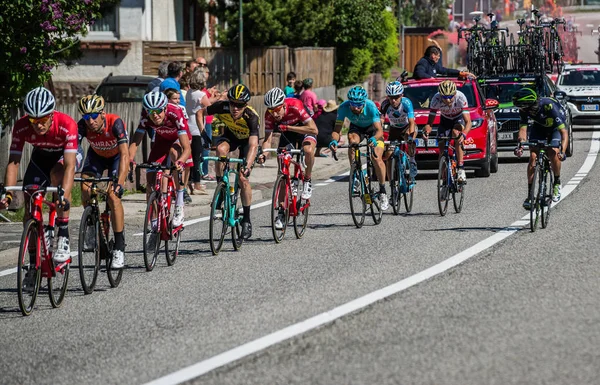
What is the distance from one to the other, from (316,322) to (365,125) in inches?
290

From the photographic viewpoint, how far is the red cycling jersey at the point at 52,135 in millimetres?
11047

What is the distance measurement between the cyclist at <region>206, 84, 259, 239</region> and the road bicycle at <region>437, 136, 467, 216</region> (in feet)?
11.0

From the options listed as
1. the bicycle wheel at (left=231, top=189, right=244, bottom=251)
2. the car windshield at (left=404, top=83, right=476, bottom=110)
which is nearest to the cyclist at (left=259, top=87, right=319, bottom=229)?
the bicycle wheel at (left=231, top=189, right=244, bottom=251)

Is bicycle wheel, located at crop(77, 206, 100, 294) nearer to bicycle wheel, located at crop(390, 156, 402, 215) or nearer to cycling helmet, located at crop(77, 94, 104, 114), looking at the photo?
cycling helmet, located at crop(77, 94, 104, 114)

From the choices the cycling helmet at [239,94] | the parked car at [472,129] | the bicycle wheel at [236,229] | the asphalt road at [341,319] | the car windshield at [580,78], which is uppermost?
the car windshield at [580,78]

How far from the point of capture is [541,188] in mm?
14711

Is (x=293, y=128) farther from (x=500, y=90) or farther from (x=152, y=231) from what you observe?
(x=500, y=90)

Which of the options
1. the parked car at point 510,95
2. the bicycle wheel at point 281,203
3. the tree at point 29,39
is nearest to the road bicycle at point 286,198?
the bicycle wheel at point 281,203

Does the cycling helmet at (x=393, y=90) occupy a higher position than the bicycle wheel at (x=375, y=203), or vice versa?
the cycling helmet at (x=393, y=90)

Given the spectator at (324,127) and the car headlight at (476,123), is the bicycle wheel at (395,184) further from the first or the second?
the spectator at (324,127)

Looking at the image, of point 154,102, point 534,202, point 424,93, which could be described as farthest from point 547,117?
point 424,93

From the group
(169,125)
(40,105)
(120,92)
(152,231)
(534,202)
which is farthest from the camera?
(120,92)

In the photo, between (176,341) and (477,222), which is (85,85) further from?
(176,341)

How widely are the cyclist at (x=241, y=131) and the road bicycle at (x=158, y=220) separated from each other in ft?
3.20
